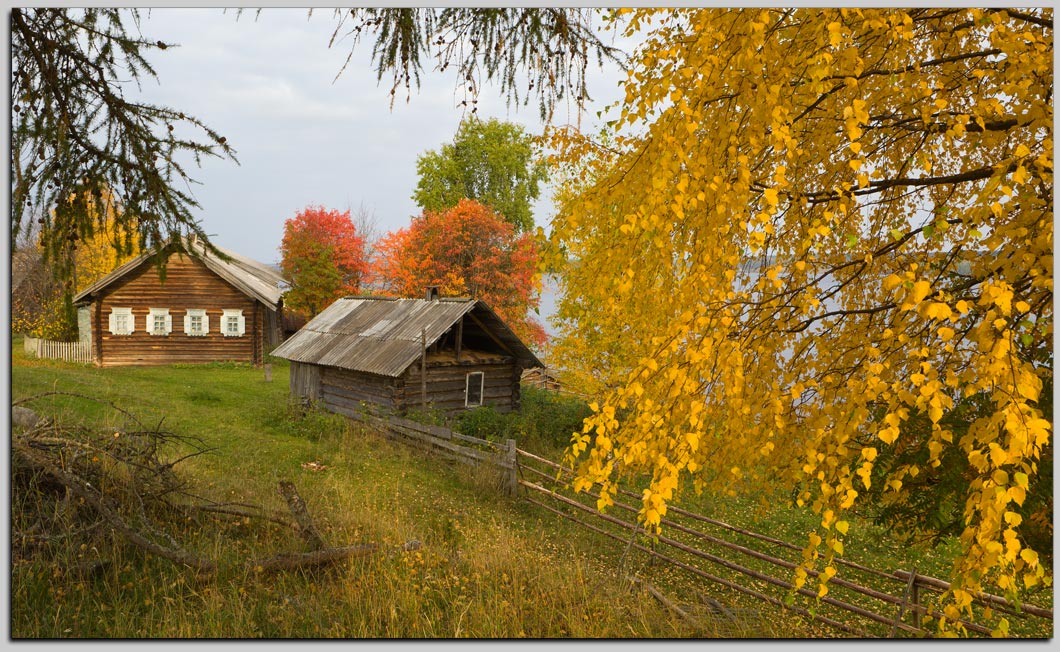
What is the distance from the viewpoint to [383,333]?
448 inches

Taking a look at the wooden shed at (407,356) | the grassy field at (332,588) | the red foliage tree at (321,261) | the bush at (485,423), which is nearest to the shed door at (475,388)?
the wooden shed at (407,356)

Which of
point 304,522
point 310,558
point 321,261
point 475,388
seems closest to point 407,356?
point 475,388

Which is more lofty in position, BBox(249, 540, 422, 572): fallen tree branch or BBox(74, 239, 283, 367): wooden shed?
BBox(74, 239, 283, 367): wooden shed

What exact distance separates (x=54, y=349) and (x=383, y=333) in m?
12.2

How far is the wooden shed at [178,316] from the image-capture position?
691 inches

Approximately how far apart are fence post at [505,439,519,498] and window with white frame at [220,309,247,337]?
12.6m

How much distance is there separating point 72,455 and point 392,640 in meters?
2.50

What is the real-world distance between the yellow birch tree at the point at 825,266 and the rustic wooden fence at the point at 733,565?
0.79m

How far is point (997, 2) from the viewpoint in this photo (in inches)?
116

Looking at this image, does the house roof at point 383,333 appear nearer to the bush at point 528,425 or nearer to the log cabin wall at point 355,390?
the log cabin wall at point 355,390

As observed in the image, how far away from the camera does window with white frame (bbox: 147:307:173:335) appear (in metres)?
17.7

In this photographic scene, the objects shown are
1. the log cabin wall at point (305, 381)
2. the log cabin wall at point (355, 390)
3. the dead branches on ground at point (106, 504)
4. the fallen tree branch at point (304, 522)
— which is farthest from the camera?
the log cabin wall at point (305, 381)

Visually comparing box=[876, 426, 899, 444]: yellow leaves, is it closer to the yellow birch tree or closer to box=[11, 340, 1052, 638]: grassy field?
the yellow birch tree

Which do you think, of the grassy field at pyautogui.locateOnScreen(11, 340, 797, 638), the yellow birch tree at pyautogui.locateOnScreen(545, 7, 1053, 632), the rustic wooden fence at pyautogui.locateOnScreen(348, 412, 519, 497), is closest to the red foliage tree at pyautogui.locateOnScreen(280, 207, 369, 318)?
the rustic wooden fence at pyautogui.locateOnScreen(348, 412, 519, 497)
